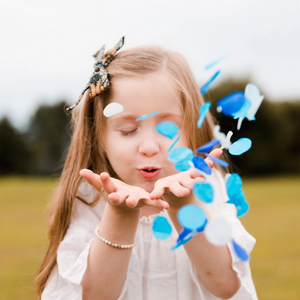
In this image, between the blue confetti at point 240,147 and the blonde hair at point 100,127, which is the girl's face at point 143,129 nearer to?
the blonde hair at point 100,127

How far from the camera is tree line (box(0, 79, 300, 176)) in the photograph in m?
16.1

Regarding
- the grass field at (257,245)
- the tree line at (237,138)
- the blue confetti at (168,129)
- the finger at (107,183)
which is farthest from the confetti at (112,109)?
the tree line at (237,138)

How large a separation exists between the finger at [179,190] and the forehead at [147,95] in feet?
1.25

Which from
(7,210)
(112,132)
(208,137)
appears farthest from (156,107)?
(7,210)

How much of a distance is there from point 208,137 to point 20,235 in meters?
A: 5.06

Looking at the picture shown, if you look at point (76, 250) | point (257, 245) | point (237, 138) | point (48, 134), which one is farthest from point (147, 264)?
point (48, 134)

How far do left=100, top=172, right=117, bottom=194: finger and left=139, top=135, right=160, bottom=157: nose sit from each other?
0.27m

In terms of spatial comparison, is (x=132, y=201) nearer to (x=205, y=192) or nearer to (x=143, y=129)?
(x=205, y=192)

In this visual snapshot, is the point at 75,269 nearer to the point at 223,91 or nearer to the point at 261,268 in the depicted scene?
the point at 261,268

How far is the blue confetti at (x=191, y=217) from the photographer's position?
856 mm

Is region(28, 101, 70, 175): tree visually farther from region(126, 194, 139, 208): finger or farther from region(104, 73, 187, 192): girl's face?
→ region(126, 194, 139, 208): finger

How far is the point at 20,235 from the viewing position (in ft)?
19.2

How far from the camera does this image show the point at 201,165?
989mm

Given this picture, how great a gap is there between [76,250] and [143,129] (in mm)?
633
